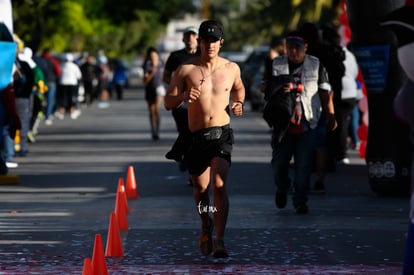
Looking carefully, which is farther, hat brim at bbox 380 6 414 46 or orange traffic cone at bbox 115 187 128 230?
orange traffic cone at bbox 115 187 128 230

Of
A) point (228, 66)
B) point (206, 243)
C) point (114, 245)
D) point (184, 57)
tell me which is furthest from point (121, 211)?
point (184, 57)

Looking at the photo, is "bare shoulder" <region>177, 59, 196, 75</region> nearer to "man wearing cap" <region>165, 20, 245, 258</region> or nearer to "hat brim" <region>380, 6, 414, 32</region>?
"man wearing cap" <region>165, 20, 245, 258</region>

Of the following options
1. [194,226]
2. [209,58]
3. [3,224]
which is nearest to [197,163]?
[209,58]

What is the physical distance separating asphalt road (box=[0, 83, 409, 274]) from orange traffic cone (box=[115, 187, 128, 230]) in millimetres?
98

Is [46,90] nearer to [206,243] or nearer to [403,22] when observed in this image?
[206,243]

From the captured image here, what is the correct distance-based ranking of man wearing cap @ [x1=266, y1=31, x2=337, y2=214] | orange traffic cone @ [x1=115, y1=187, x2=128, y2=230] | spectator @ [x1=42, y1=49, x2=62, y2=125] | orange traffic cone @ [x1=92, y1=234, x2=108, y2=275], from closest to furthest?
1. orange traffic cone @ [x1=92, y1=234, x2=108, y2=275]
2. orange traffic cone @ [x1=115, y1=187, x2=128, y2=230]
3. man wearing cap @ [x1=266, y1=31, x2=337, y2=214]
4. spectator @ [x1=42, y1=49, x2=62, y2=125]

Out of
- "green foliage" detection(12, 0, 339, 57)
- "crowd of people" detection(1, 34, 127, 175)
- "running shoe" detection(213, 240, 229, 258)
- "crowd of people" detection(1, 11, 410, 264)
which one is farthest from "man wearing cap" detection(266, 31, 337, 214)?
"green foliage" detection(12, 0, 339, 57)

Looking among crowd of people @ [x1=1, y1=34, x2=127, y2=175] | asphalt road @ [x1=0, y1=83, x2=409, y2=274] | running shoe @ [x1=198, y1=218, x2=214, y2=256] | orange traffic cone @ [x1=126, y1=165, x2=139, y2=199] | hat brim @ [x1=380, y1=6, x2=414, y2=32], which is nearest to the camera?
hat brim @ [x1=380, y1=6, x2=414, y2=32]

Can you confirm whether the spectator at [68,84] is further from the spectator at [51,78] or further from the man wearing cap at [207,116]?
the man wearing cap at [207,116]

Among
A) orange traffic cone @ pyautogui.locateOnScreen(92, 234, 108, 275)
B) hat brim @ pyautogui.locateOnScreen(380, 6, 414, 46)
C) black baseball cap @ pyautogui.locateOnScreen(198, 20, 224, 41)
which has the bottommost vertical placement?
orange traffic cone @ pyautogui.locateOnScreen(92, 234, 108, 275)

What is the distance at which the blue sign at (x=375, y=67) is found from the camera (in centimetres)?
1429

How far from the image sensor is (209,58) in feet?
33.4

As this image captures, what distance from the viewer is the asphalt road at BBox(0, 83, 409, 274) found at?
32.4 feet

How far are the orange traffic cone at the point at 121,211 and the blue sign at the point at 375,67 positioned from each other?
12.6 ft
